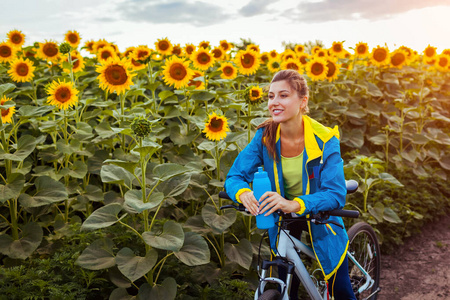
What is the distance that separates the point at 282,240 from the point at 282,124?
0.70 metres

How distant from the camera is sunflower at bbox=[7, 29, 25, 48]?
670cm

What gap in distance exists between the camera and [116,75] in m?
4.41

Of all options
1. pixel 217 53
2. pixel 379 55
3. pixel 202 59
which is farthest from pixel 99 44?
pixel 379 55

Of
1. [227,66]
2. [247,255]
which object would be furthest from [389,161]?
[247,255]

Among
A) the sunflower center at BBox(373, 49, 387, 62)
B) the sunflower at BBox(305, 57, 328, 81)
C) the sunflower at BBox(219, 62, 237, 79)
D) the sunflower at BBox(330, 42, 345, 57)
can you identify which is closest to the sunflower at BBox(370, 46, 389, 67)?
the sunflower center at BBox(373, 49, 387, 62)

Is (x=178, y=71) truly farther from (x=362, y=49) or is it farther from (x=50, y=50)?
(x=362, y=49)

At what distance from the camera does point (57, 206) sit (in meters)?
4.68

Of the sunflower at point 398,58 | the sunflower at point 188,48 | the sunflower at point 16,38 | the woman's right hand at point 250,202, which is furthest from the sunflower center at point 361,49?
the woman's right hand at point 250,202

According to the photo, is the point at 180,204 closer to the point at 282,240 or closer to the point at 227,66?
the point at 227,66

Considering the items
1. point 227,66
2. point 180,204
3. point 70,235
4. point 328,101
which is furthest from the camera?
point 328,101

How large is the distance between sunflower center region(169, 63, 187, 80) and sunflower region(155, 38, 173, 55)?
2062 mm

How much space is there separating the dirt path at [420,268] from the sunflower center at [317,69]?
2493 mm

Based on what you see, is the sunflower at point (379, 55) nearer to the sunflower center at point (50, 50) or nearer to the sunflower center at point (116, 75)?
the sunflower center at point (116, 75)

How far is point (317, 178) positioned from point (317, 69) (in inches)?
153
